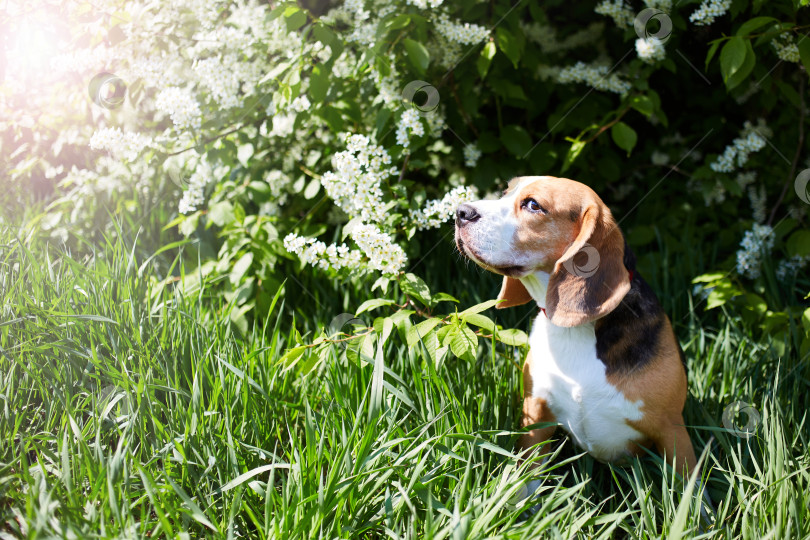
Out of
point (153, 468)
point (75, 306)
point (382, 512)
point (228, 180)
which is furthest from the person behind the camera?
point (228, 180)

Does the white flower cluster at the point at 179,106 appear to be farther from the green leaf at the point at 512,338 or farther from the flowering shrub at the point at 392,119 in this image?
the green leaf at the point at 512,338

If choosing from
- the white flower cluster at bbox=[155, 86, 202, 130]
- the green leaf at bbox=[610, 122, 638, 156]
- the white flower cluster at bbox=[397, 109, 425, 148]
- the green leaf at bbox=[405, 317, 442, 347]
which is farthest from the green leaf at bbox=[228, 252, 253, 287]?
the green leaf at bbox=[610, 122, 638, 156]

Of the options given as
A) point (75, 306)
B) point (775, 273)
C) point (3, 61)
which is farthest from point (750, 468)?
point (3, 61)

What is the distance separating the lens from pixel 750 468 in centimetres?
231

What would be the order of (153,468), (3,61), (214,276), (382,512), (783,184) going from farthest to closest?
(3,61), (783,184), (214,276), (153,468), (382,512)

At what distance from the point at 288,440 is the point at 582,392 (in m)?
1.10

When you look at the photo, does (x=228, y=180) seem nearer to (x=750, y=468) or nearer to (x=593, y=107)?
(x=593, y=107)

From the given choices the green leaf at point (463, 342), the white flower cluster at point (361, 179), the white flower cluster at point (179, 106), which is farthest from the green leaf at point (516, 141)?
the white flower cluster at point (179, 106)

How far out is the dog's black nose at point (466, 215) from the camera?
2113 mm

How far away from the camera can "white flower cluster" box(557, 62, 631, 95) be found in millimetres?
3311

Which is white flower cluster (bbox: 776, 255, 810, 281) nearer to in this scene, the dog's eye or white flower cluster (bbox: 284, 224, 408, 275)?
the dog's eye

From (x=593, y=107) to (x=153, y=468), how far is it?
290 cm

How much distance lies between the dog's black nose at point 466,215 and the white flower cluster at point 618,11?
176cm

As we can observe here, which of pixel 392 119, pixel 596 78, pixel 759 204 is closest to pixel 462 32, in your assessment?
pixel 392 119
